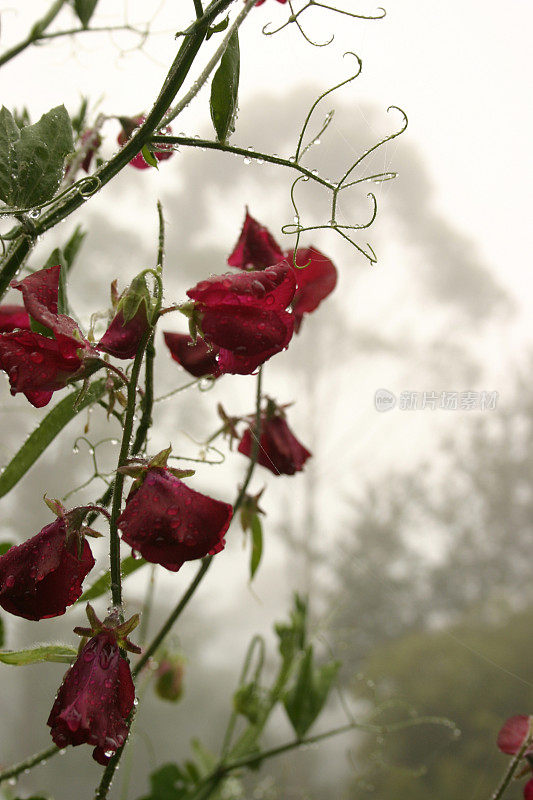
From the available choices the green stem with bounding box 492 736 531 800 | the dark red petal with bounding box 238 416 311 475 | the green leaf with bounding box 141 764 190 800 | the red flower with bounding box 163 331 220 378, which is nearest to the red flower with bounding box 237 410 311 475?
the dark red petal with bounding box 238 416 311 475

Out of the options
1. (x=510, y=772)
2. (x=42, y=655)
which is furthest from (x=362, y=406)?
(x=42, y=655)

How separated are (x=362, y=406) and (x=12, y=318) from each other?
1.62 ft

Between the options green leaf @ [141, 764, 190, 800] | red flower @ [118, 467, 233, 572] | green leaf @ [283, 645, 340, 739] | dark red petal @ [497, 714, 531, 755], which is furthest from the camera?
green leaf @ [141, 764, 190, 800]

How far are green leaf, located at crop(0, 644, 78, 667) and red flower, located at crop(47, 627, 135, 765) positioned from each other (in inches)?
1.1

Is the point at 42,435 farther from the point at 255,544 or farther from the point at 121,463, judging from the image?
the point at 255,544

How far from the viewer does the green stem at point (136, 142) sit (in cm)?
25

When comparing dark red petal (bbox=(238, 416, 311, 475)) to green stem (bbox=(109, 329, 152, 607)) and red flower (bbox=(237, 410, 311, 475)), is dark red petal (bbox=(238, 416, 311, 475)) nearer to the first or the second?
red flower (bbox=(237, 410, 311, 475))

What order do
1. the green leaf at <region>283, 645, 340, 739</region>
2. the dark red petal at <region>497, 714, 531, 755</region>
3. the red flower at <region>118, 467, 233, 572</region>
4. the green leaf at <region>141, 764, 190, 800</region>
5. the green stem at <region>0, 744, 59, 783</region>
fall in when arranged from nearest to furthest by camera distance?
the red flower at <region>118, 467, 233, 572</region> < the green stem at <region>0, 744, 59, 783</region> < the dark red petal at <region>497, 714, 531, 755</region> < the green leaf at <region>283, 645, 340, 739</region> < the green leaf at <region>141, 764, 190, 800</region>

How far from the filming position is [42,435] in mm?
340

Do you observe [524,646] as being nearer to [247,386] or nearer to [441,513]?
[441,513]

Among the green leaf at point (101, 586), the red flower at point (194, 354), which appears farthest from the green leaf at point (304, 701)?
the red flower at point (194, 354)

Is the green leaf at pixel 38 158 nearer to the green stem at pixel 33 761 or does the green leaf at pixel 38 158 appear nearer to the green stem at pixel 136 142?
the green stem at pixel 136 142

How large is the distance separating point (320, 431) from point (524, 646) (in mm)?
414

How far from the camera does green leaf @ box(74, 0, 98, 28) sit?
44cm
